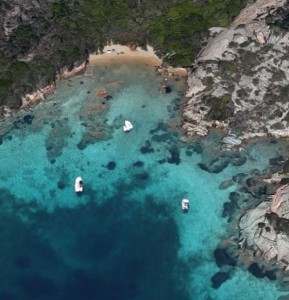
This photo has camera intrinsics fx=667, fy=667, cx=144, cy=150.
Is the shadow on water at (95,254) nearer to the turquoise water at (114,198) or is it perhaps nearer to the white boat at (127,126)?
the turquoise water at (114,198)

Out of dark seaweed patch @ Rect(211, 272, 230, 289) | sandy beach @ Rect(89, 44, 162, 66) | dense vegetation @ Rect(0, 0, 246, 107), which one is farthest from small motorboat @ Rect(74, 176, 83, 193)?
sandy beach @ Rect(89, 44, 162, 66)

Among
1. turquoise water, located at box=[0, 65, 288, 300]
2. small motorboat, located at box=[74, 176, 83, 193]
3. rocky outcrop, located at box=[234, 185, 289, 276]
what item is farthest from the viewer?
small motorboat, located at box=[74, 176, 83, 193]

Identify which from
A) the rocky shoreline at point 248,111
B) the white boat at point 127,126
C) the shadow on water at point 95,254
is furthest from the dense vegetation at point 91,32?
the shadow on water at point 95,254

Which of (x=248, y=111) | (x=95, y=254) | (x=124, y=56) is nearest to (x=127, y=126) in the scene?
(x=124, y=56)

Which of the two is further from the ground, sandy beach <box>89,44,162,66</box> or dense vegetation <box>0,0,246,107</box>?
dense vegetation <box>0,0,246,107</box>

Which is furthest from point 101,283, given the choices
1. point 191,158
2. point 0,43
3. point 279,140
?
point 0,43

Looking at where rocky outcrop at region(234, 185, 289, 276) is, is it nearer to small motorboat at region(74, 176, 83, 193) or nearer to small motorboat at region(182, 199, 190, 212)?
small motorboat at region(182, 199, 190, 212)
